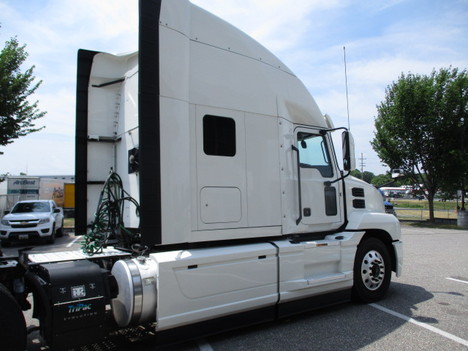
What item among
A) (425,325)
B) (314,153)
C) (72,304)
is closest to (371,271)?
(425,325)

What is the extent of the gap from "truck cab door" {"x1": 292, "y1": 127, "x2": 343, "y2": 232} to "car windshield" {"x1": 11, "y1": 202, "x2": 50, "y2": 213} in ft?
39.8

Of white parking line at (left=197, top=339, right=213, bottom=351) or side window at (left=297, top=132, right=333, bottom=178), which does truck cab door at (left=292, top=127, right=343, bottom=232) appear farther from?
white parking line at (left=197, top=339, right=213, bottom=351)

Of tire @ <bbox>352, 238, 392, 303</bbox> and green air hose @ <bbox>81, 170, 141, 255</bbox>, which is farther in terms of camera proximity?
tire @ <bbox>352, 238, 392, 303</bbox>

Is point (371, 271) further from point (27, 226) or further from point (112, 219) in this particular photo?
point (27, 226)

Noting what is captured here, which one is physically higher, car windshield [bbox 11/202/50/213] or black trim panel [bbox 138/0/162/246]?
black trim panel [bbox 138/0/162/246]

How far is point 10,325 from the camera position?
9.89ft

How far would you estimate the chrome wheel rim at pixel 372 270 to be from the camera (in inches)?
215

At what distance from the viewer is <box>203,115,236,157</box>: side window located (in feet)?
13.9

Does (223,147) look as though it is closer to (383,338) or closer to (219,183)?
(219,183)

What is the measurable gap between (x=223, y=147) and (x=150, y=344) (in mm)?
2383

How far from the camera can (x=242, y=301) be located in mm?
4117

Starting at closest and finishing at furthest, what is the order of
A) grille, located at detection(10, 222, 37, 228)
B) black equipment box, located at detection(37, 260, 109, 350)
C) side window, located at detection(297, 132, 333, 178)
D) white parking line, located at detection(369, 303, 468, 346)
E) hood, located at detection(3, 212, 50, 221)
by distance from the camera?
black equipment box, located at detection(37, 260, 109, 350), white parking line, located at detection(369, 303, 468, 346), side window, located at detection(297, 132, 333, 178), grille, located at detection(10, 222, 37, 228), hood, located at detection(3, 212, 50, 221)

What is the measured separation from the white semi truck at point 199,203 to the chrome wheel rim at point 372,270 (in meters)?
→ 0.02

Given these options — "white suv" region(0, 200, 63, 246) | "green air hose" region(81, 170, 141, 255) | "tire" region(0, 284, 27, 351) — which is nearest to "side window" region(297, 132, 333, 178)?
"green air hose" region(81, 170, 141, 255)
